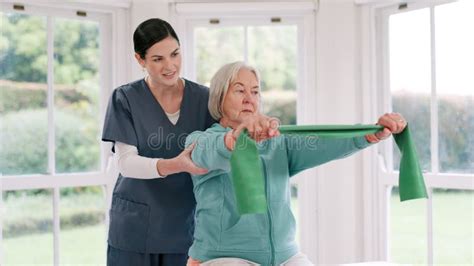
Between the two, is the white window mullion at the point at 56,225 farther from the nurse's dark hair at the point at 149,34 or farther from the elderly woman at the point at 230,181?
the elderly woman at the point at 230,181

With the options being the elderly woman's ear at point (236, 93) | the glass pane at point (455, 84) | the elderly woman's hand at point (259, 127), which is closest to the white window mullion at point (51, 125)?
the elderly woman's ear at point (236, 93)

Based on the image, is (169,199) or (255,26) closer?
(169,199)

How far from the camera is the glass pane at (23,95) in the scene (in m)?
2.73

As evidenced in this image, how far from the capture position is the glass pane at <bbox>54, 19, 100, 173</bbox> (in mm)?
2840

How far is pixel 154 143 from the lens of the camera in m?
2.07

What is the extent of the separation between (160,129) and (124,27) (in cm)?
98

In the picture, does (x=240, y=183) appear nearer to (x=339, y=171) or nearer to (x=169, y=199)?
(x=169, y=199)

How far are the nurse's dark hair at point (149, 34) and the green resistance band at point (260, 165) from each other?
0.56 metres

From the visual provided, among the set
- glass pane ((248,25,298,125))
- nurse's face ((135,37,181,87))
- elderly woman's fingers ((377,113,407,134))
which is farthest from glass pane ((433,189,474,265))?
nurse's face ((135,37,181,87))

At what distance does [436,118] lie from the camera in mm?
2705

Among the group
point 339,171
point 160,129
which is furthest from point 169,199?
point 339,171

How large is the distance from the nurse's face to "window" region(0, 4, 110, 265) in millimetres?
911

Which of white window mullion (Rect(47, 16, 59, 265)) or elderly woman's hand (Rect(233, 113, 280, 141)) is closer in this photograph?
elderly woman's hand (Rect(233, 113, 280, 141))

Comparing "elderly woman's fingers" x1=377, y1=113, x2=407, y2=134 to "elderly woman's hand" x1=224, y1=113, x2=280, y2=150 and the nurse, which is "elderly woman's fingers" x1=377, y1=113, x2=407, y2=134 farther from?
the nurse
